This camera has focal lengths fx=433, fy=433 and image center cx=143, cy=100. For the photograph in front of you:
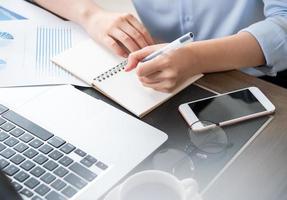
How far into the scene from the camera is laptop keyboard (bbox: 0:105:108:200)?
2.00ft

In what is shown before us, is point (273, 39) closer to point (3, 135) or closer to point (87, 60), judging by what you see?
point (87, 60)

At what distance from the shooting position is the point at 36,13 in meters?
1.00

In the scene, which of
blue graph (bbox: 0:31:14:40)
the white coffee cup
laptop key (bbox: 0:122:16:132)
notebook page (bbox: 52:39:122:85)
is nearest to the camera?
the white coffee cup

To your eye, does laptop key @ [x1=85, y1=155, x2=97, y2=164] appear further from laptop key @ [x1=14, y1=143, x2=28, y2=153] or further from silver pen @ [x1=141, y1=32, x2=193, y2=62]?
silver pen @ [x1=141, y1=32, x2=193, y2=62]

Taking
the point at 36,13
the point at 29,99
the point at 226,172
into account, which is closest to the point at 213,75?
the point at 226,172

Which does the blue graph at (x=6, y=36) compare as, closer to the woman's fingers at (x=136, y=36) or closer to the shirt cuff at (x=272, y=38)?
the woman's fingers at (x=136, y=36)

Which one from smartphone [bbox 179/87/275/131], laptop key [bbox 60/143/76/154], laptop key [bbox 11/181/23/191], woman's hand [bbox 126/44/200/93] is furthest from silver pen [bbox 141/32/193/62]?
laptop key [bbox 11/181/23/191]

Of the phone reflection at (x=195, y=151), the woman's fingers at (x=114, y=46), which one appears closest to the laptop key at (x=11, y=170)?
the phone reflection at (x=195, y=151)

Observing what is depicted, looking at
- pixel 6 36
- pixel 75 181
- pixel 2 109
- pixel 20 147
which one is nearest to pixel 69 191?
pixel 75 181

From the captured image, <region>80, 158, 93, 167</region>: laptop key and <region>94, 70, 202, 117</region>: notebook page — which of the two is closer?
<region>80, 158, 93, 167</region>: laptop key

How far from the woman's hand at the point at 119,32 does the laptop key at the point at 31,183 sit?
34cm

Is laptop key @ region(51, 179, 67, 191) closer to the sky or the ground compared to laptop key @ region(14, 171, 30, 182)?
closer to the ground

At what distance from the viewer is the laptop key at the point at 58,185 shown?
2.00ft

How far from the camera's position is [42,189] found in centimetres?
61
